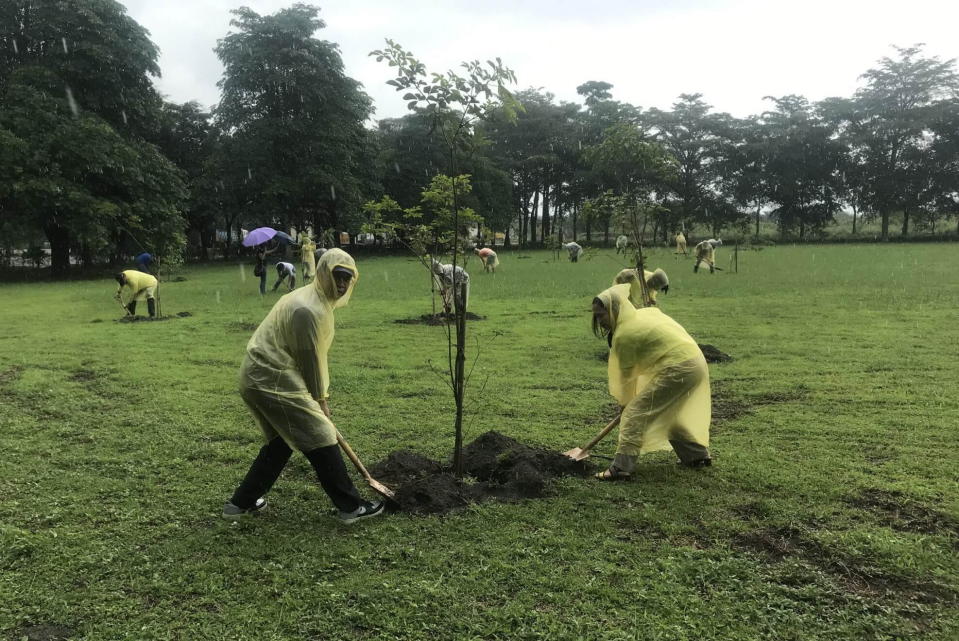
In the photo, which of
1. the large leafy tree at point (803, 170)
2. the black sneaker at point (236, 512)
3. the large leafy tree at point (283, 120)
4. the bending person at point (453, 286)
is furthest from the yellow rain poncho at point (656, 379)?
the large leafy tree at point (803, 170)

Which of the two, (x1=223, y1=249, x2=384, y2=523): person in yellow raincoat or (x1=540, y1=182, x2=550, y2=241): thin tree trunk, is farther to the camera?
(x1=540, y1=182, x2=550, y2=241): thin tree trunk

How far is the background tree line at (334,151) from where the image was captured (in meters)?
23.1

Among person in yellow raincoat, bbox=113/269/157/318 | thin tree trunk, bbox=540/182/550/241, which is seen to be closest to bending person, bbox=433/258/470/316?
person in yellow raincoat, bbox=113/269/157/318

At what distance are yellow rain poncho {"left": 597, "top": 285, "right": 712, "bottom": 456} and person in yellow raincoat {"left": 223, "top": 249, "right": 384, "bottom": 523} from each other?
6.60 ft

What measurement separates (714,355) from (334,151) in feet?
95.5

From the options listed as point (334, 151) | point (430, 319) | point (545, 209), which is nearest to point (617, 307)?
point (430, 319)

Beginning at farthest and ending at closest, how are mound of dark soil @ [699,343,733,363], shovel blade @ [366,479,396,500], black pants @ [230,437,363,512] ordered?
mound of dark soil @ [699,343,733,363]
shovel blade @ [366,479,396,500]
black pants @ [230,437,363,512]

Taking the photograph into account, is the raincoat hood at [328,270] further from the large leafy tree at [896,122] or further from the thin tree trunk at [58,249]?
the large leafy tree at [896,122]

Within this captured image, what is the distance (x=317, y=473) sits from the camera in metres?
3.91

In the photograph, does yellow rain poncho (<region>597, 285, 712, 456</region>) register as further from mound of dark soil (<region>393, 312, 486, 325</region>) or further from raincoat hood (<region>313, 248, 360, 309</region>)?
mound of dark soil (<region>393, 312, 486, 325</region>)

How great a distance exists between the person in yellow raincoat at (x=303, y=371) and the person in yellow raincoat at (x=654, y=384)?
1.93 m

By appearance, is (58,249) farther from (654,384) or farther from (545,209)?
(545,209)

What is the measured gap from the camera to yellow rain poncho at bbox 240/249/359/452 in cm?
366

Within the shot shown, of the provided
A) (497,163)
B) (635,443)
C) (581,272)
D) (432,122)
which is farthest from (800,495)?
(497,163)
